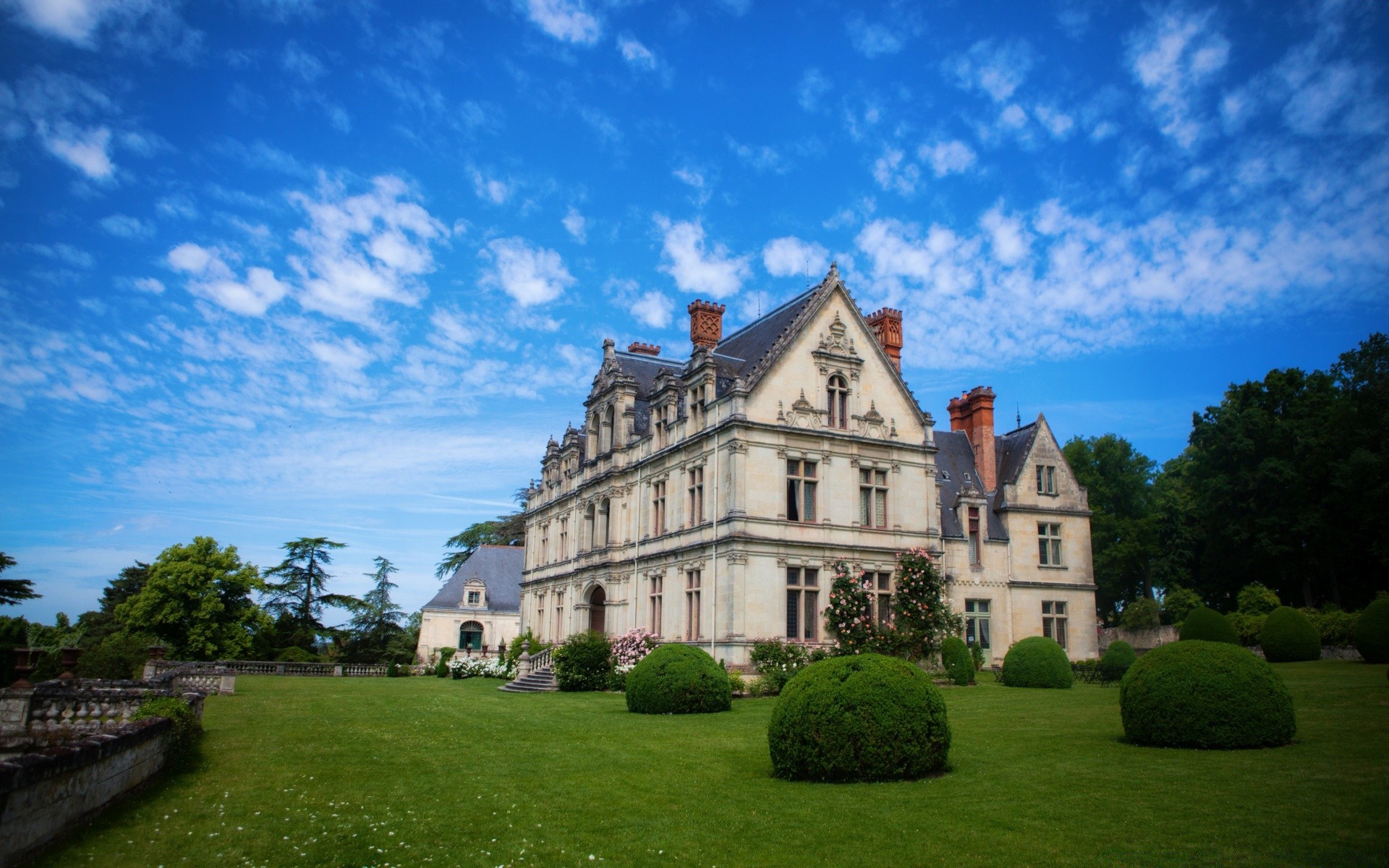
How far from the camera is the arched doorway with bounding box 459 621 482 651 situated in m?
62.3

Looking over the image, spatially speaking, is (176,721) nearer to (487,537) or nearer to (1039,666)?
(1039,666)

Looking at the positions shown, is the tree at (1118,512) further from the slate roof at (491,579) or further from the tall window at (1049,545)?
the slate roof at (491,579)

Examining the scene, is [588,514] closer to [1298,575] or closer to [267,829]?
[267,829]

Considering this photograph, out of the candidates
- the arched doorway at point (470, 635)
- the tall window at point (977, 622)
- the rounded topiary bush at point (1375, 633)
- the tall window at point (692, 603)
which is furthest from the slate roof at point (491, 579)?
the rounded topiary bush at point (1375, 633)

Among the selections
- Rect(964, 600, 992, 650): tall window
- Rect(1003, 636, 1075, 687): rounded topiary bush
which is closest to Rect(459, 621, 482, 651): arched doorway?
Rect(964, 600, 992, 650): tall window

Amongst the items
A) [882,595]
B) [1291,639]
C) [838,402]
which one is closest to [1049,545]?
[1291,639]

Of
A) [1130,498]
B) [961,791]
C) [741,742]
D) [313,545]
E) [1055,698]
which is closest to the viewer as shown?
[961,791]

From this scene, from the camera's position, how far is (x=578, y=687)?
32.7 m

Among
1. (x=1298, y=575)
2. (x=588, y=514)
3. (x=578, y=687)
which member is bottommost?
(x=578, y=687)

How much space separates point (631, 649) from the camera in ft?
107

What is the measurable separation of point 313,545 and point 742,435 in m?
44.5

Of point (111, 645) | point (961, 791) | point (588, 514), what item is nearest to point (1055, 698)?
point (961, 791)

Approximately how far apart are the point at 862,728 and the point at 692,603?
20757 millimetres

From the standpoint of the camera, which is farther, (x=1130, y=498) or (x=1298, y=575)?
(x=1130, y=498)
